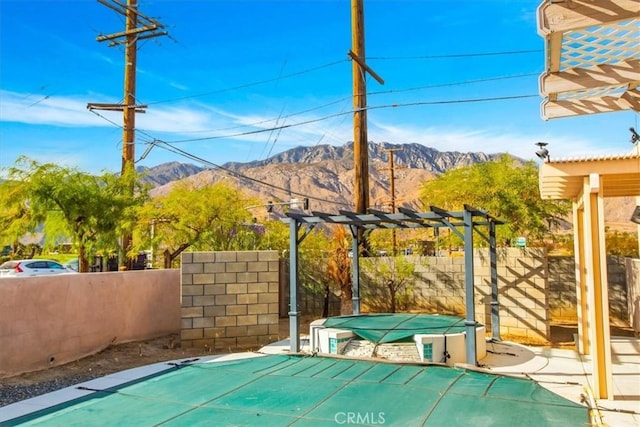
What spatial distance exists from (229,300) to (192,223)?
476 centimetres

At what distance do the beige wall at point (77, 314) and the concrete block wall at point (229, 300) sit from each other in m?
1.30

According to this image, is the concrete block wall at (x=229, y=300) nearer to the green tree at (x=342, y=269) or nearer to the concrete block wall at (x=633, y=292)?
the green tree at (x=342, y=269)

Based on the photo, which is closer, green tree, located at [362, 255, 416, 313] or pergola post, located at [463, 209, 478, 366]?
pergola post, located at [463, 209, 478, 366]

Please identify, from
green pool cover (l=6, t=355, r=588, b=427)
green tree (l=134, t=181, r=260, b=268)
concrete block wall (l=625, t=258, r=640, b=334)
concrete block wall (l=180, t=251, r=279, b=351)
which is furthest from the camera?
green tree (l=134, t=181, r=260, b=268)

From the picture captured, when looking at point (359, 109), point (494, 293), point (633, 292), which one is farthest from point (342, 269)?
point (633, 292)

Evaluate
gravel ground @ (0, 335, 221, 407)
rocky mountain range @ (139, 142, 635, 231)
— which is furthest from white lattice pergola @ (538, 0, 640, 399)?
rocky mountain range @ (139, 142, 635, 231)

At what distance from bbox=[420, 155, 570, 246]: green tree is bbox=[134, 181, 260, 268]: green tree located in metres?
7.27

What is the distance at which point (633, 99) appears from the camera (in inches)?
216

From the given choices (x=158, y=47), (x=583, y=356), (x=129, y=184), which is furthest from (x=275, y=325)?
(x=158, y=47)

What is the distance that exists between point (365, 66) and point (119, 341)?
8750 mm

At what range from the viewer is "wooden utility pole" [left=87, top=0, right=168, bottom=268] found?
48.7 ft

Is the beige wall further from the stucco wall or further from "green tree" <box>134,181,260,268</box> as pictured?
the stucco wall

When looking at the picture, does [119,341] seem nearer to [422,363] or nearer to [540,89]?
[422,363]

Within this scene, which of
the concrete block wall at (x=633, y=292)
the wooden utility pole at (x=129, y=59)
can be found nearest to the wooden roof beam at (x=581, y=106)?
the concrete block wall at (x=633, y=292)
